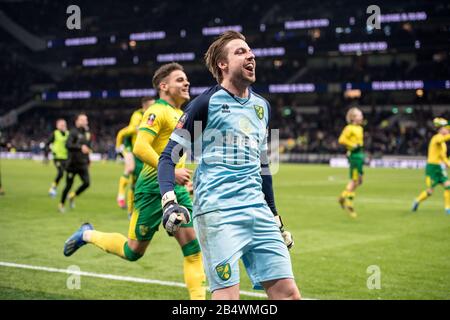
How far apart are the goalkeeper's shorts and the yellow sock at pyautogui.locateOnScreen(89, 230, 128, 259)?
2941 mm

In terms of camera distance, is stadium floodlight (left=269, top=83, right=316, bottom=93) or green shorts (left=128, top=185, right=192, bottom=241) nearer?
green shorts (left=128, top=185, right=192, bottom=241)

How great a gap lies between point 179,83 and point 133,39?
64426 mm

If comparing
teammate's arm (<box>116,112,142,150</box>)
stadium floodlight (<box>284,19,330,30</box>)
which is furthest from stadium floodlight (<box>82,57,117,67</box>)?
teammate's arm (<box>116,112,142,150</box>)

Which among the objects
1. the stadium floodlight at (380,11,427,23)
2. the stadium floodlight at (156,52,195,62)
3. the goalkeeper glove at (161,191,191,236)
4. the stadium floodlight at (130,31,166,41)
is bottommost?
the goalkeeper glove at (161,191,191,236)

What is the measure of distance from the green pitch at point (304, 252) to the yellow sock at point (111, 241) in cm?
51

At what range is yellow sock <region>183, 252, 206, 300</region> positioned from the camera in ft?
20.6

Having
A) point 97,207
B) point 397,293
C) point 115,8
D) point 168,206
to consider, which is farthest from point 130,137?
point 115,8

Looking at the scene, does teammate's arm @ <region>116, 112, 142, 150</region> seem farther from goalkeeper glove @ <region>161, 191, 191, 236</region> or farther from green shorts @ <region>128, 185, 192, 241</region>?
goalkeeper glove @ <region>161, 191, 191, 236</region>

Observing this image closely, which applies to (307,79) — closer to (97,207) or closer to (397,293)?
(97,207)

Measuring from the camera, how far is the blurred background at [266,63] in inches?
2156

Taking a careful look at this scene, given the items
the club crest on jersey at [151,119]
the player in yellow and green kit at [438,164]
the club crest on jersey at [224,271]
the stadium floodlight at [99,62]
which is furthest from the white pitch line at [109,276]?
the stadium floodlight at [99,62]

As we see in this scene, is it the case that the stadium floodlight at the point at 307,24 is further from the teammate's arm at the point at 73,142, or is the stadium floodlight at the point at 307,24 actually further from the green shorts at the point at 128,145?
the green shorts at the point at 128,145

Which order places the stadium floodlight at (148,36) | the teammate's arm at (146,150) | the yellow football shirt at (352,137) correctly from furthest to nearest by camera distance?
the stadium floodlight at (148,36) < the yellow football shirt at (352,137) < the teammate's arm at (146,150)
